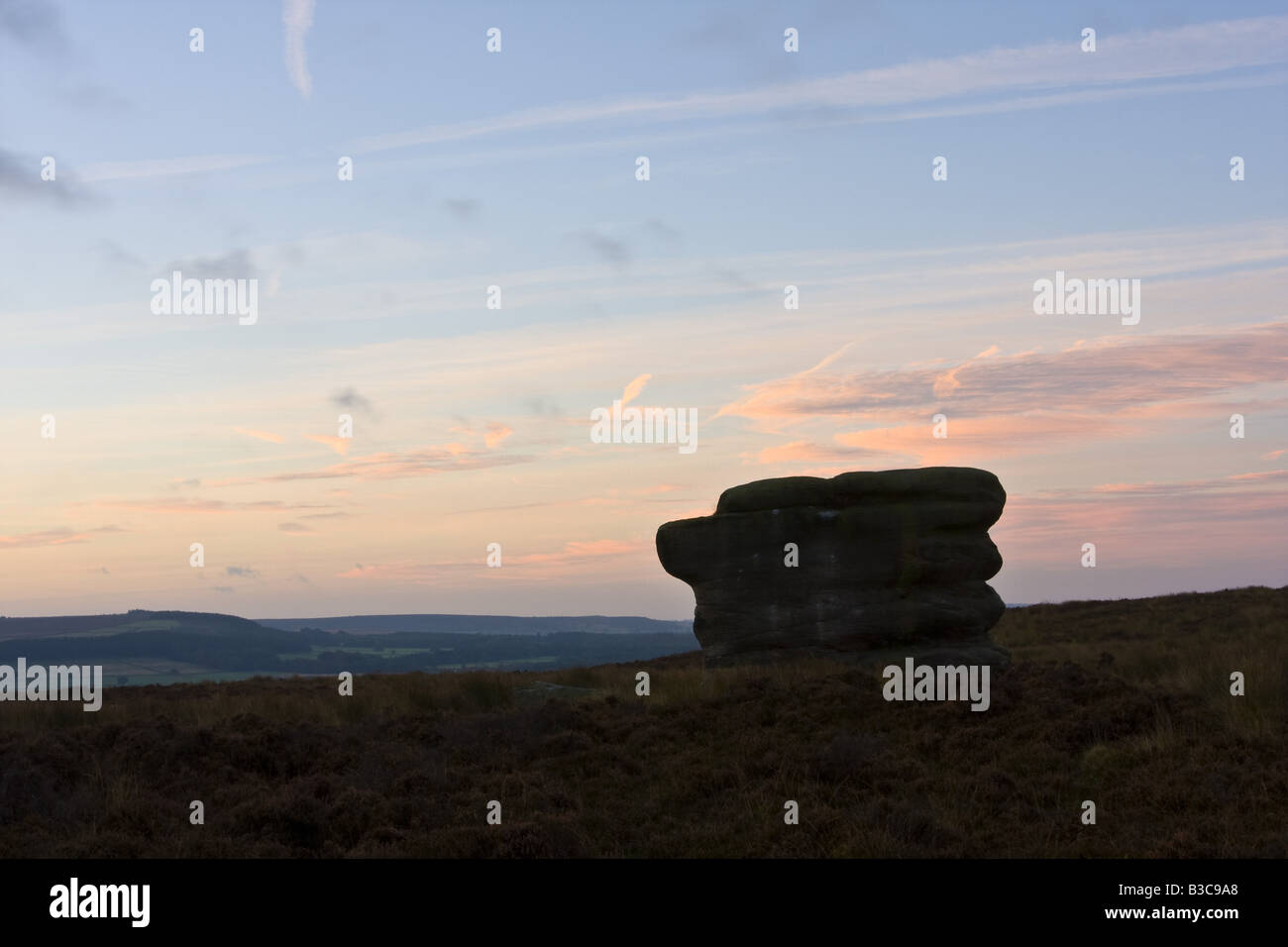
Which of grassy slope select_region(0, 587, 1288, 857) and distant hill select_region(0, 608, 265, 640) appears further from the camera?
distant hill select_region(0, 608, 265, 640)

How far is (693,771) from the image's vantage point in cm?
1568

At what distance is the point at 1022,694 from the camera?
62.3ft

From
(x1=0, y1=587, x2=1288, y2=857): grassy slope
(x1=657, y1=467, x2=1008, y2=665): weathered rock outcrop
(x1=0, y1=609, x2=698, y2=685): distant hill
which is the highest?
(x1=657, y1=467, x2=1008, y2=665): weathered rock outcrop

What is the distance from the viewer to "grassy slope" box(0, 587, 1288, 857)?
12.4 metres

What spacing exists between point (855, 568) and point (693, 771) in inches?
426

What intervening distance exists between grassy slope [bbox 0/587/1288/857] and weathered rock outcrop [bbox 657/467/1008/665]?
272 cm

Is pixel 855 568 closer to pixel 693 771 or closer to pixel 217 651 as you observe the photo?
pixel 693 771

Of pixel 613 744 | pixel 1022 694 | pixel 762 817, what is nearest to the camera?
pixel 762 817

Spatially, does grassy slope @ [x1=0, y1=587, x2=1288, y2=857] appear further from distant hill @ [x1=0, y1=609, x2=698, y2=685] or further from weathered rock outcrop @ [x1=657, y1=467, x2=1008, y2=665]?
distant hill @ [x1=0, y1=609, x2=698, y2=685]

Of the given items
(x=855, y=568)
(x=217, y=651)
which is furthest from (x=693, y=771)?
(x=217, y=651)

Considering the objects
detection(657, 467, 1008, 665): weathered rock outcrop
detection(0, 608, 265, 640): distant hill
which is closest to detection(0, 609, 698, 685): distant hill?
detection(0, 608, 265, 640): distant hill
